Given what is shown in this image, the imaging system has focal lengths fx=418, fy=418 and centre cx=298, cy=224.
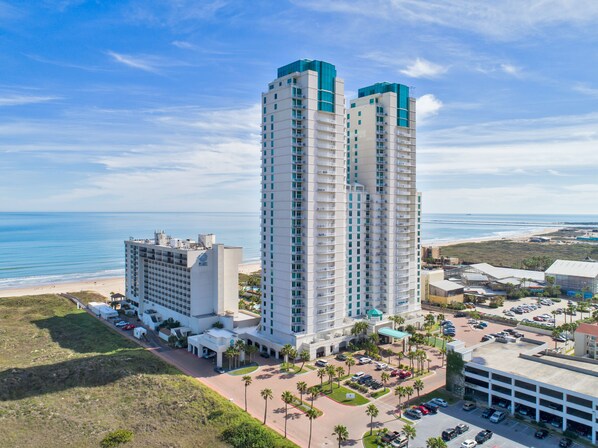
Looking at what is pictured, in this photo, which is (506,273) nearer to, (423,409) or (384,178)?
(384,178)

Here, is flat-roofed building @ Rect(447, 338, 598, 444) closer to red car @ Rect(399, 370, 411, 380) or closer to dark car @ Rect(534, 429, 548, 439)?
dark car @ Rect(534, 429, 548, 439)

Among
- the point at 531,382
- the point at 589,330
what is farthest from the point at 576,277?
the point at 531,382

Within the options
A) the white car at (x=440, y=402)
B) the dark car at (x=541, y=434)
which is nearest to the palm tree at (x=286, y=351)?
the white car at (x=440, y=402)

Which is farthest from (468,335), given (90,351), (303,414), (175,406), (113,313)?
(113,313)

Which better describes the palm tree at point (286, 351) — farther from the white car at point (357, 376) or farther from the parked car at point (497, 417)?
the parked car at point (497, 417)

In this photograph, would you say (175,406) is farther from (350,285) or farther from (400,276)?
(400,276)
